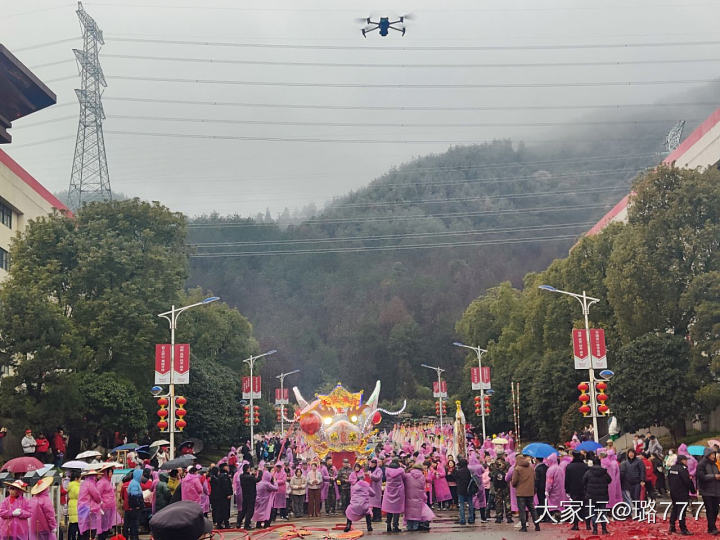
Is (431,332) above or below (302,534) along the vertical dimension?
above

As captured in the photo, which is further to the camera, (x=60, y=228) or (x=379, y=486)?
(x=60, y=228)

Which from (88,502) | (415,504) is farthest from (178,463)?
(415,504)

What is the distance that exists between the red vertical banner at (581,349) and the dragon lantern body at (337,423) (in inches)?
326

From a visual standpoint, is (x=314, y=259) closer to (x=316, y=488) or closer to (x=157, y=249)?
(x=157, y=249)

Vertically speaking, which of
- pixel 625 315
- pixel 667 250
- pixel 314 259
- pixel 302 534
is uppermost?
pixel 314 259

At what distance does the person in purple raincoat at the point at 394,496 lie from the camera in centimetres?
1664

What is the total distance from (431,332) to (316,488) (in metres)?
75.8

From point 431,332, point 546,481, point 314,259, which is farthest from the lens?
point 314,259

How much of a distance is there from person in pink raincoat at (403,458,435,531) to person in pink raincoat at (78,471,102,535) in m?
6.09

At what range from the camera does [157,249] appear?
1467 inches

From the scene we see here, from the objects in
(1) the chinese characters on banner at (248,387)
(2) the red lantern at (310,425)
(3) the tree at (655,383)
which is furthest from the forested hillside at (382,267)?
(2) the red lantern at (310,425)

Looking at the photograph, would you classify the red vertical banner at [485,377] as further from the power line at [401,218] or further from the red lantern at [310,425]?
the power line at [401,218]

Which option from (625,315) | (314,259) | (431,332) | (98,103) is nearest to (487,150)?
(314,259)

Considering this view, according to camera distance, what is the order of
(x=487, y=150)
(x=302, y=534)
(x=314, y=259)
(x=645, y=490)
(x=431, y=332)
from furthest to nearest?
(x=487, y=150) → (x=314, y=259) → (x=431, y=332) → (x=645, y=490) → (x=302, y=534)
